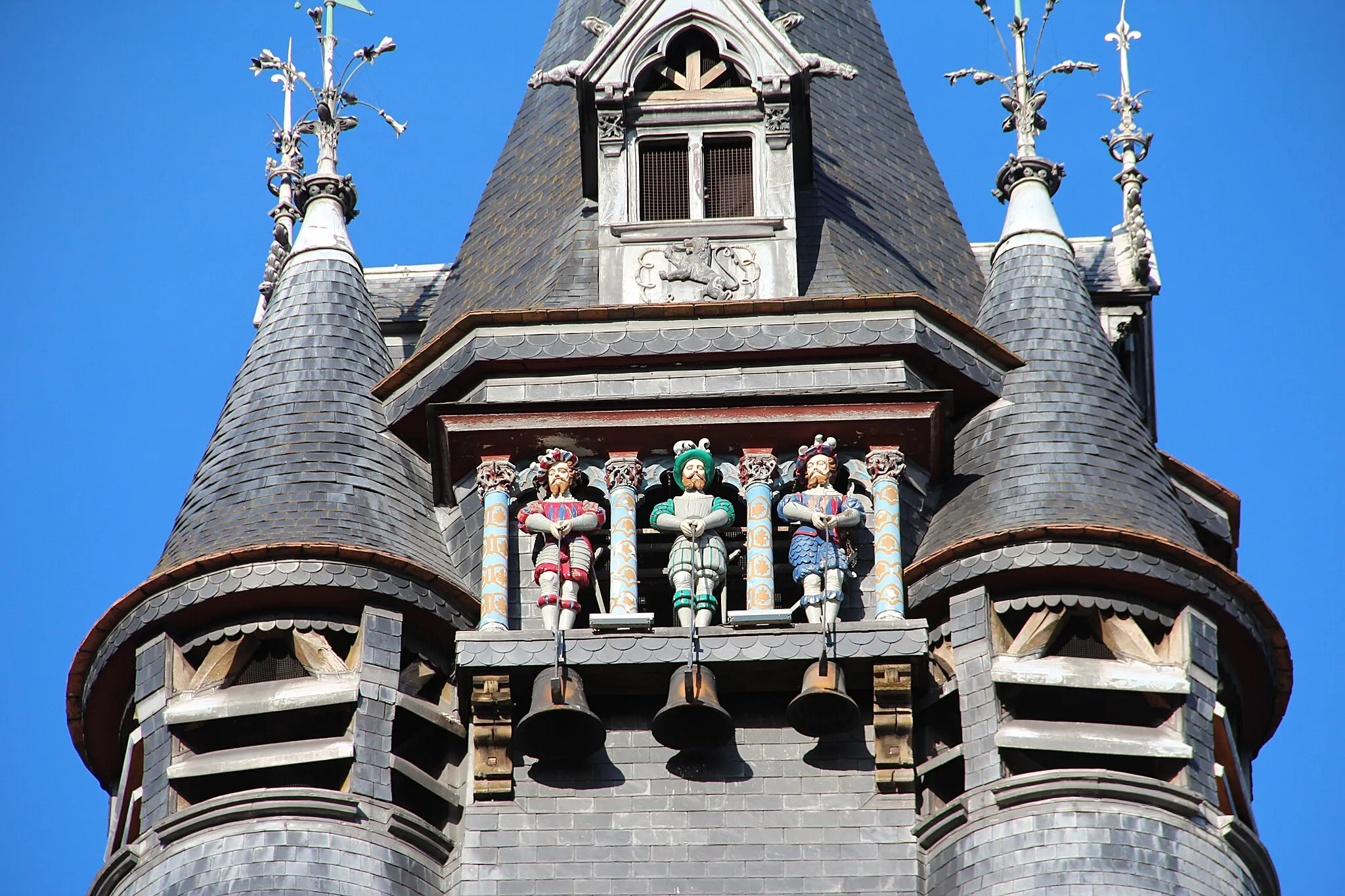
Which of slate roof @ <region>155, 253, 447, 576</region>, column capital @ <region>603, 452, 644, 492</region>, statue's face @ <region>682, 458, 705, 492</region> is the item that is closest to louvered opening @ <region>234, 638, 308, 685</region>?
slate roof @ <region>155, 253, 447, 576</region>

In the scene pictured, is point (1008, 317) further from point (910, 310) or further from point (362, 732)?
point (362, 732)

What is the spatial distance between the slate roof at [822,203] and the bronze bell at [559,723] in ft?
20.6

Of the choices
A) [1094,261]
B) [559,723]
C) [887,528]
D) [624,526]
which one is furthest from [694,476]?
[1094,261]

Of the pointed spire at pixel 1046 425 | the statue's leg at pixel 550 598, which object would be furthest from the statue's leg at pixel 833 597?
the statue's leg at pixel 550 598

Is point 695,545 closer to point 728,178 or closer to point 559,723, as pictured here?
point 559,723

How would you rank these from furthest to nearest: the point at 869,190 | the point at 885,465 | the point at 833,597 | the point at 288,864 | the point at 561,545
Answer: the point at 869,190 < the point at 885,465 < the point at 561,545 < the point at 833,597 < the point at 288,864

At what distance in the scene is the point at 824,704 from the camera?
115 ft

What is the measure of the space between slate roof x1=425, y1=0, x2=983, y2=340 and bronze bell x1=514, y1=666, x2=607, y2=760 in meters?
6.29

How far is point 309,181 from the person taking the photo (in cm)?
4256

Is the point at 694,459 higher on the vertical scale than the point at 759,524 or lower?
higher

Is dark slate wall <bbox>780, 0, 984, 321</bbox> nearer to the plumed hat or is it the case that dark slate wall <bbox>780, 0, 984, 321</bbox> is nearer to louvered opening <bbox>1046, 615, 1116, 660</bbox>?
the plumed hat

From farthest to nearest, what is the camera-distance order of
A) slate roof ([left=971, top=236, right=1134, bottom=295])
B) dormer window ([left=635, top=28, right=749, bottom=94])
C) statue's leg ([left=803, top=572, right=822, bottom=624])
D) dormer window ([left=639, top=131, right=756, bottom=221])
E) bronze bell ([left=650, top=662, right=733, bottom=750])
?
1. slate roof ([left=971, top=236, right=1134, bottom=295])
2. dormer window ([left=635, top=28, right=749, bottom=94])
3. dormer window ([left=639, top=131, right=756, bottom=221])
4. statue's leg ([left=803, top=572, right=822, bottom=624])
5. bronze bell ([left=650, top=662, right=733, bottom=750])

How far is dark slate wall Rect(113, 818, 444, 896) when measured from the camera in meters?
33.9

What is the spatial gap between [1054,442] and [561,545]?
218 inches
